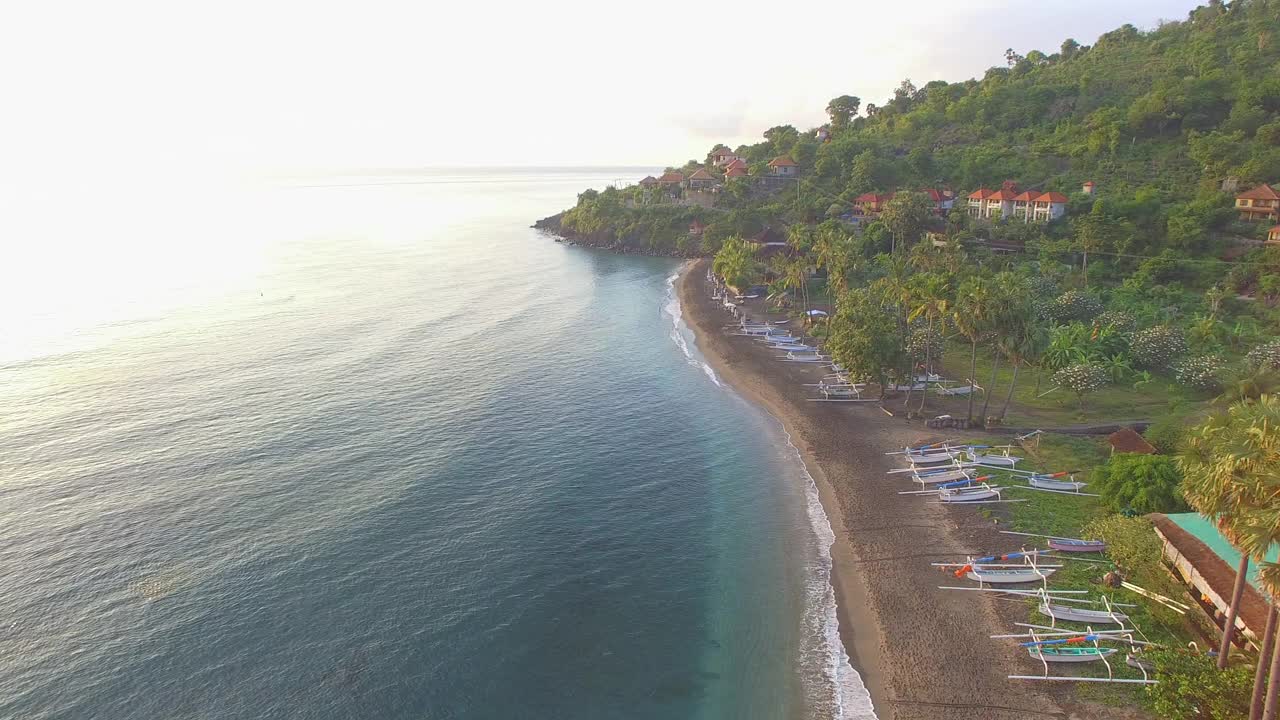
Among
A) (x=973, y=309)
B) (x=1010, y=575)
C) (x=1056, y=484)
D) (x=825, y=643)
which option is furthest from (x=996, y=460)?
(x=825, y=643)

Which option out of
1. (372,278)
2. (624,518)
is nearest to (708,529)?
(624,518)

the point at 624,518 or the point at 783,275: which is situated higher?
the point at 783,275

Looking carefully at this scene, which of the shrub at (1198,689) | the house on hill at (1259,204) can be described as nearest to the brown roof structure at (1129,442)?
the shrub at (1198,689)

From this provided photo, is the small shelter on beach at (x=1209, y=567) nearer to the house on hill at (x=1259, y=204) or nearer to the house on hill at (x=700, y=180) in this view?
the house on hill at (x=1259, y=204)

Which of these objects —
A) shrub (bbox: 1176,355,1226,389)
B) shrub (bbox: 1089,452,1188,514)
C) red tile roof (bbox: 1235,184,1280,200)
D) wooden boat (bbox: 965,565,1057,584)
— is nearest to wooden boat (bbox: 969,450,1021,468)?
shrub (bbox: 1089,452,1188,514)

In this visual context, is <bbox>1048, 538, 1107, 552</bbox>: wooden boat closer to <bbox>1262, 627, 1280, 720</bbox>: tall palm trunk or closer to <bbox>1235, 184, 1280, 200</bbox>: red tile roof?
<bbox>1262, 627, 1280, 720</bbox>: tall palm trunk

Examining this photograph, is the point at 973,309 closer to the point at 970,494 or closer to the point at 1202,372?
the point at 970,494

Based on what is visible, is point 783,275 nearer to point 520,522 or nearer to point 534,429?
point 534,429
